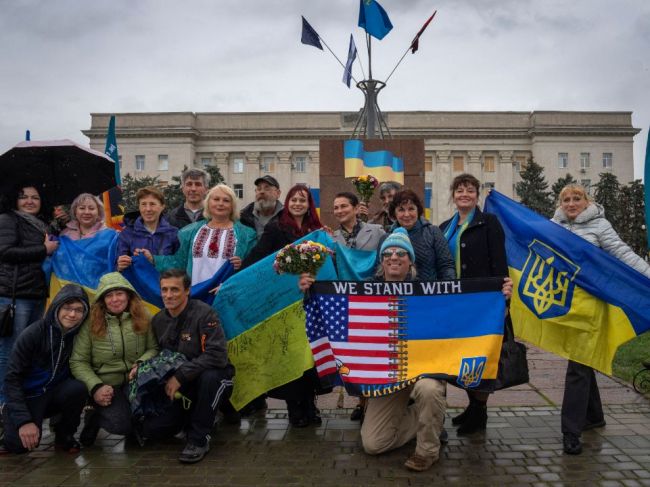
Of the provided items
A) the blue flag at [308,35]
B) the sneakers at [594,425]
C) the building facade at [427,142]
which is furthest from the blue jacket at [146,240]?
the building facade at [427,142]

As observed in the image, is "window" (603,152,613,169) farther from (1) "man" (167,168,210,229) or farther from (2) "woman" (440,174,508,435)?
(1) "man" (167,168,210,229)

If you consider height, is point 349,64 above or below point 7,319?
above

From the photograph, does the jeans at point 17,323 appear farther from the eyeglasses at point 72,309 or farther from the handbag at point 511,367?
the handbag at point 511,367

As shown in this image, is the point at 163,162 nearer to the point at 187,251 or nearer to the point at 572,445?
the point at 187,251

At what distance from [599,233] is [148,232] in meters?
4.28

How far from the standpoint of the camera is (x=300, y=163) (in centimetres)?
7119

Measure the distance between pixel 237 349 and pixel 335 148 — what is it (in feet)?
27.1

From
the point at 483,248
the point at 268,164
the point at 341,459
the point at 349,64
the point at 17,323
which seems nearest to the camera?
the point at 341,459

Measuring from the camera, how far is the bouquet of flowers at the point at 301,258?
4855mm

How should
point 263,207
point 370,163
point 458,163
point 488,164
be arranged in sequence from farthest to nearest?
1. point 488,164
2. point 458,163
3. point 370,163
4. point 263,207

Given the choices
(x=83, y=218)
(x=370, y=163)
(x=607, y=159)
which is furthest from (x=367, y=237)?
(x=607, y=159)

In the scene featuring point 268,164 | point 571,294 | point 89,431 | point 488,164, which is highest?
point 268,164

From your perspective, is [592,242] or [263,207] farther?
[263,207]

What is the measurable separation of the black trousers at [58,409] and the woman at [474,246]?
3.36m
